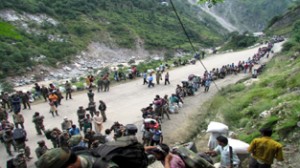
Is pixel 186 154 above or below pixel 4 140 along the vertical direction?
above

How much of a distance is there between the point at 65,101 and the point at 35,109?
2.20m

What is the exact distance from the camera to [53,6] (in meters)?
54.1

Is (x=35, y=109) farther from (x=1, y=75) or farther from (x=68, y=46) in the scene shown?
(x=68, y=46)

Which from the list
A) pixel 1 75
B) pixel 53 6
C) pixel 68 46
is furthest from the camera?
pixel 53 6

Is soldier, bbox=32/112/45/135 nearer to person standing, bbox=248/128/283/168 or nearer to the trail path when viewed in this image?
the trail path

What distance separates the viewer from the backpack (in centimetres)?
288

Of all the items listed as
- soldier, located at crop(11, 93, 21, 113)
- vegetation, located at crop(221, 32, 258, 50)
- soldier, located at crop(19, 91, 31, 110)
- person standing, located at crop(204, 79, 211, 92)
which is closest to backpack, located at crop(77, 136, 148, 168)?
soldier, located at crop(11, 93, 21, 113)

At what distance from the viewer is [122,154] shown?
2.99m

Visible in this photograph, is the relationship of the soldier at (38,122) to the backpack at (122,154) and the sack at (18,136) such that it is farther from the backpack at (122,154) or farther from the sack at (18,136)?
the backpack at (122,154)

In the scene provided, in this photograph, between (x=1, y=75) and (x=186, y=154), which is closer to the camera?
(x=186, y=154)

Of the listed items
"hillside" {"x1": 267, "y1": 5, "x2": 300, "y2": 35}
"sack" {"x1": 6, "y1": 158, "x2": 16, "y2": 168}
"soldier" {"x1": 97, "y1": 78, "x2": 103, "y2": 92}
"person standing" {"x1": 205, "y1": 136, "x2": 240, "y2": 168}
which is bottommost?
"sack" {"x1": 6, "y1": 158, "x2": 16, "y2": 168}

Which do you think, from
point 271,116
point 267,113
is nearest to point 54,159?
point 271,116

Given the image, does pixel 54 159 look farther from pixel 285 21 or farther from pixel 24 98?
pixel 285 21

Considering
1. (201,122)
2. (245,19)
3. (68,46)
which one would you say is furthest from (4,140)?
(245,19)
